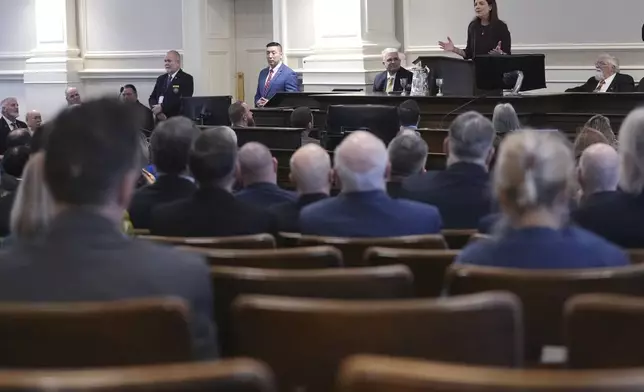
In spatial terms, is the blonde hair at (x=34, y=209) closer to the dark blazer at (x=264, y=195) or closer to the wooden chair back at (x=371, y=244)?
the wooden chair back at (x=371, y=244)

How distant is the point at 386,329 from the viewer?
1784mm

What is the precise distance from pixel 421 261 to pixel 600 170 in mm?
1234

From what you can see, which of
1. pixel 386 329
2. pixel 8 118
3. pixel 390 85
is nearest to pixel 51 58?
pixel 8 118

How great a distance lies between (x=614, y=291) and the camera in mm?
2252

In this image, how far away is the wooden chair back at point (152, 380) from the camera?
1349mm

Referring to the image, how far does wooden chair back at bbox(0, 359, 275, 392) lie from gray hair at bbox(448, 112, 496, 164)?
2.73m

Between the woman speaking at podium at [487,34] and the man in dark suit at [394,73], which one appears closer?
the woman speaking at podium at [487,34]

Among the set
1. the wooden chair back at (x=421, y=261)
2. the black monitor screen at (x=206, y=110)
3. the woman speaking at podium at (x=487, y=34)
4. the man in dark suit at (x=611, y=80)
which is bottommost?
the wooden chair back at (x=421, y=261)

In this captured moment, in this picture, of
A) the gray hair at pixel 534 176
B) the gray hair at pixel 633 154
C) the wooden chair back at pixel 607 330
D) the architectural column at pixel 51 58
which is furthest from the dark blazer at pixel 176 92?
the wooden chair back at pixel 607 330

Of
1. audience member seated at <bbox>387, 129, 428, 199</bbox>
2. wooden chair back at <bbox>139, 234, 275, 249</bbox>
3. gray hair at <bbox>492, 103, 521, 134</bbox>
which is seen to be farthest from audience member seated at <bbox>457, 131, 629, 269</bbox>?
gray hair at <bbox>492, 103, 521, 134</bbox>

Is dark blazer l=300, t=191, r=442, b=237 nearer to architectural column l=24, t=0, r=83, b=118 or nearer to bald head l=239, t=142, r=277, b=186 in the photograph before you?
bald head l=239, t=142, r=277, b=186

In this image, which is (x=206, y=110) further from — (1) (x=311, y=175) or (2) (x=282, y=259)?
(2) (x=282, y=259)

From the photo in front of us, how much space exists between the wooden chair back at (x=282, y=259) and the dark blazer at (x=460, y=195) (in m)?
1.44

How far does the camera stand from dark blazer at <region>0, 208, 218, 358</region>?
2.00 m
